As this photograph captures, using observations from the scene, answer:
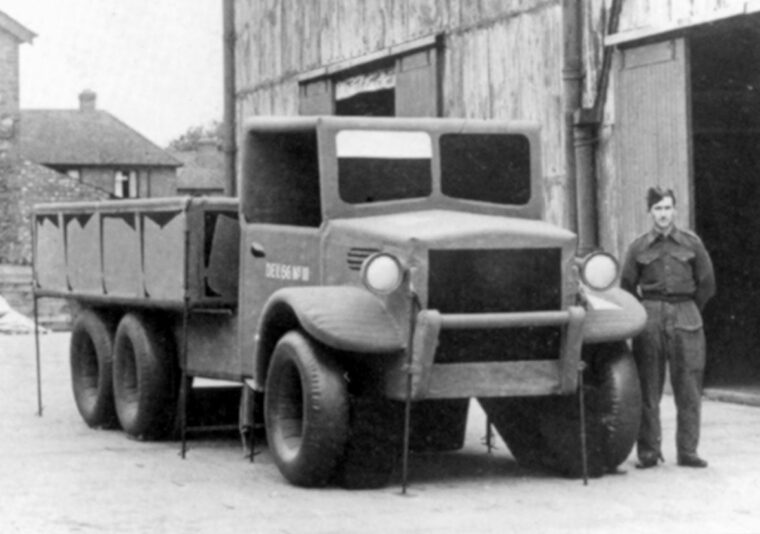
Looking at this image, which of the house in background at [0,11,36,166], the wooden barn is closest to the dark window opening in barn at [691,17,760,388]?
the wooden barn

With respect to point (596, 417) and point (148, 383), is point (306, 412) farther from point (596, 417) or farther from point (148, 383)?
point (148, 383)

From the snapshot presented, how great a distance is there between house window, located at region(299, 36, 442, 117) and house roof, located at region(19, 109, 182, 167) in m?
49.7

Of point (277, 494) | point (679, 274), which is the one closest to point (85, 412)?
point (277, 494)

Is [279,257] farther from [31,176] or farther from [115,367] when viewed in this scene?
[31,176]

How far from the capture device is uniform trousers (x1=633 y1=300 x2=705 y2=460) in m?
10.8

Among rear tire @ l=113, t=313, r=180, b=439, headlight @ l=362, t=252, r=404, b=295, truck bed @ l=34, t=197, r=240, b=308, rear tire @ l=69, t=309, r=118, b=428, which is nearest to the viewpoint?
headlight @ l=362, t=252, r=404, b=295

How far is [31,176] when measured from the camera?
47.4 metres

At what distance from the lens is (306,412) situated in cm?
981

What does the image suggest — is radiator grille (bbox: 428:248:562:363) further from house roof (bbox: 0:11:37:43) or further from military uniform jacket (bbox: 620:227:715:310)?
house roof (bbox: 0:11:37:43)

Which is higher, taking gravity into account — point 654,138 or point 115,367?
point 654,138

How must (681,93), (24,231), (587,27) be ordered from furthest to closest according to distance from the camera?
(24,231) < (587,27) < (681,93)

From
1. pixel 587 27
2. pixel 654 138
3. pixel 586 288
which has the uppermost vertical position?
pixel 587 27

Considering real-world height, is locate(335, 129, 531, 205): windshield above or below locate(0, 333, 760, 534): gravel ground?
above

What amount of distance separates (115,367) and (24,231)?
34215 millimetres
